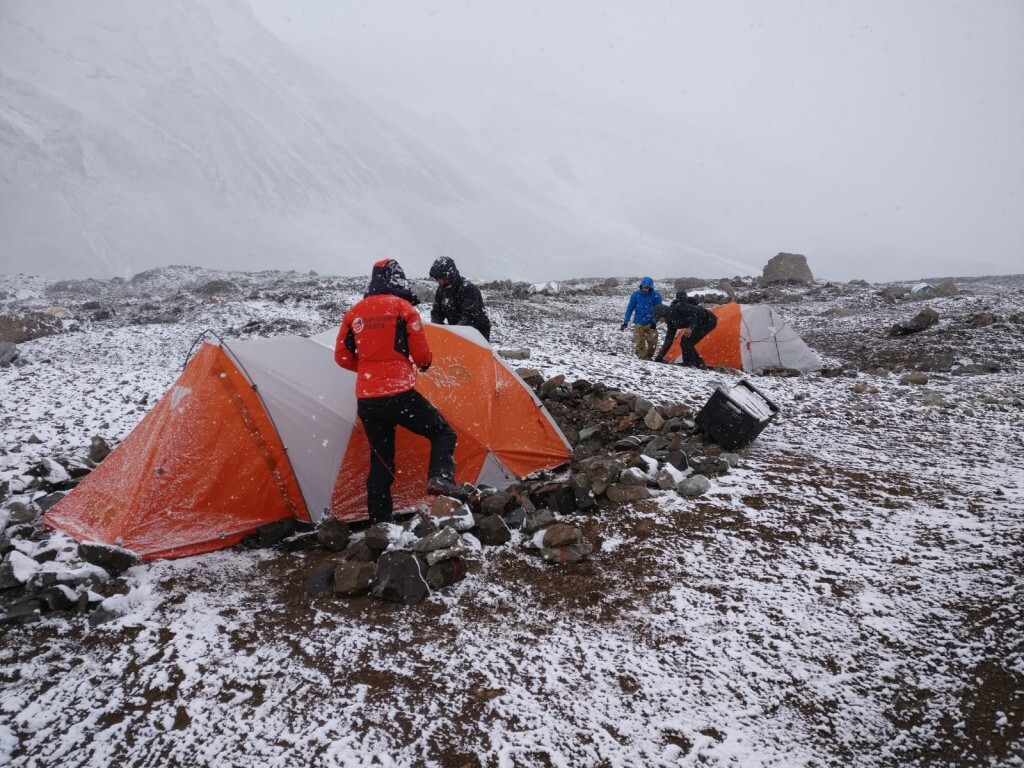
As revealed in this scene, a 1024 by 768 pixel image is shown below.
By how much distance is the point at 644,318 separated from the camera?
34.4ft

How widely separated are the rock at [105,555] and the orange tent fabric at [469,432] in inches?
56.7

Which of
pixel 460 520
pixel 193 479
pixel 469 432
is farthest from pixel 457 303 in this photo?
pixel 193 479

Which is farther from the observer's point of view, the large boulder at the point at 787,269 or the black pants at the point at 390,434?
the large boulder at the point at 787,269

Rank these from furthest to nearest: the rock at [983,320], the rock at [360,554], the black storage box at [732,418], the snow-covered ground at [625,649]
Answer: the rock at [983,320] < the black storage box at [732,418] < the rock at [360,554] < the snow-covered ground at [625,649]

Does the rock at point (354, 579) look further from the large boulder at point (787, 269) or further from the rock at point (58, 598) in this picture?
the large boulder at point (787, 269)

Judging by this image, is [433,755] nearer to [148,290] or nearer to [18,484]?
[18,484]

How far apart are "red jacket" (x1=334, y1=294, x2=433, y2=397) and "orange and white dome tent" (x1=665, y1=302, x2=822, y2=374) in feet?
24.2

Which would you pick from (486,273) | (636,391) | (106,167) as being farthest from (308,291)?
(106,167)

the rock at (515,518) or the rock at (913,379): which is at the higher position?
the rock at (913,379)

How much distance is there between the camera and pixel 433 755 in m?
2.43

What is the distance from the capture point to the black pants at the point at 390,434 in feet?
14.1

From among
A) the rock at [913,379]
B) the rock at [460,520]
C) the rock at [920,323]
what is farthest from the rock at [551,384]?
the rock at [920,323]

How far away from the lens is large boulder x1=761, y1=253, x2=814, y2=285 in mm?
25789

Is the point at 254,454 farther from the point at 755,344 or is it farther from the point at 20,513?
the point at 755,344
